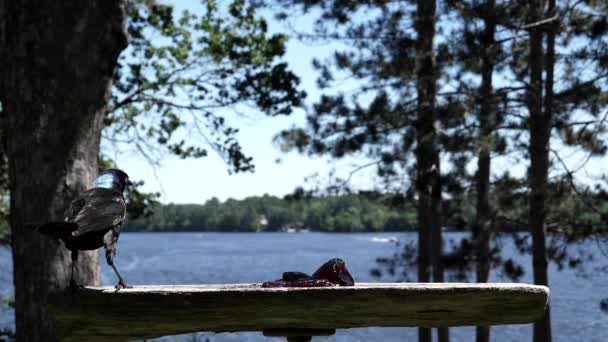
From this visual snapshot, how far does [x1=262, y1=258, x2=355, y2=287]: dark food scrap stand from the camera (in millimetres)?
2825

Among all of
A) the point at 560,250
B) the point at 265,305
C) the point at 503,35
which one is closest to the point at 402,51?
the point at 503,35

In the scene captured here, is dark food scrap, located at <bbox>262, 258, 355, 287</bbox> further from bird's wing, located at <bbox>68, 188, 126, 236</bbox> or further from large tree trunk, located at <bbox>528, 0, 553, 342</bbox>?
large tree trunk, located at <bbox>528, 0, 553, 342</bbox>

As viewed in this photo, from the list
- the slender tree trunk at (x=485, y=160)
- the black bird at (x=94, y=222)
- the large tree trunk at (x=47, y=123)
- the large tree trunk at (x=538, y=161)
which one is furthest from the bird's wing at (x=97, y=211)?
the large tree trunk at (x=538, y=161)

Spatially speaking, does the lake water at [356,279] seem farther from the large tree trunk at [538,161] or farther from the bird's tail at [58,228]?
the bird's tail at [58,228]

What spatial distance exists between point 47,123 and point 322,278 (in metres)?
2.31

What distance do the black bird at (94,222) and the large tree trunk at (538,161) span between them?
330 inches

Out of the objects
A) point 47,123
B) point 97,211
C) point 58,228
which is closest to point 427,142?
point 47,123

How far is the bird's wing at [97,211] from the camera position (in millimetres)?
2529

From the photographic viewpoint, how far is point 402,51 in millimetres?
10031

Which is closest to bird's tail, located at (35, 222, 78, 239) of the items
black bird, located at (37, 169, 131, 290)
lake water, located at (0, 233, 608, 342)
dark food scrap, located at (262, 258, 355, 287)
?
black bird, located at (37, 169, 131, 290)

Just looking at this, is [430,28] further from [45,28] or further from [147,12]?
[45,28]

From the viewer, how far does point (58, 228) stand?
2445mm

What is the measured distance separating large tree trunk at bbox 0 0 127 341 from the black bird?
1.81 meters

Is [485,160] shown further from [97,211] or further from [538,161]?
[97,211]
